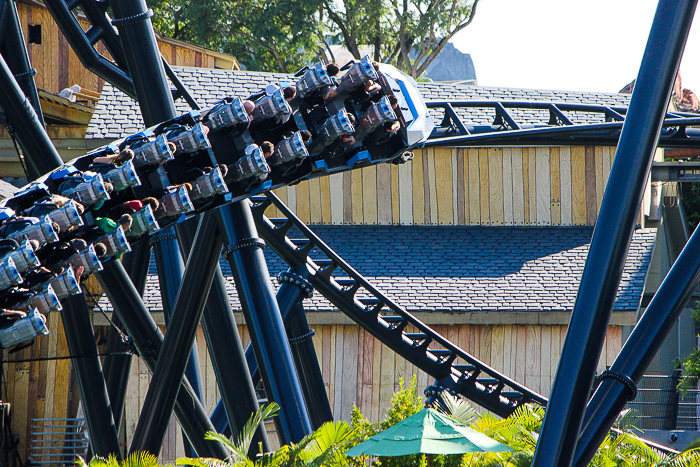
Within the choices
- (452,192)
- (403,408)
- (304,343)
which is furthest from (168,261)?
(452,192)

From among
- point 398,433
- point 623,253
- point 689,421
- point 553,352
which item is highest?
point 623,253

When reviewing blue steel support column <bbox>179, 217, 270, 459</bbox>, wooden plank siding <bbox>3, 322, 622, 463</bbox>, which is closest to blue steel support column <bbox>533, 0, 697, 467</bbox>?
blue steel support column <bbox>179, 217, 270, 459</bbox>

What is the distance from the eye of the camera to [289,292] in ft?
22.7

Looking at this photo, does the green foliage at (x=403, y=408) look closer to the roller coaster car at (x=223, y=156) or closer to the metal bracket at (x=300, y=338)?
the roller coaster car at (x=223, y=156)

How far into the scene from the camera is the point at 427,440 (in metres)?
4.43

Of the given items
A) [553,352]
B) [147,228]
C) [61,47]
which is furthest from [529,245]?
[61,47]

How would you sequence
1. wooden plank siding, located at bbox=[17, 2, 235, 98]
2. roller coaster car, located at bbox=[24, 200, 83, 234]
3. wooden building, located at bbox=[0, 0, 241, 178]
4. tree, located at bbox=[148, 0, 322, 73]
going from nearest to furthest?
roller coaster car, located at bbox=[24, 200, 83, 234], wooden building, located at bbox=[0, 0, 241, 178], wooden plank siding, located at bbox=[17, 2, 235, 98], tree, located at bbox=[148, 0, 322, 73]

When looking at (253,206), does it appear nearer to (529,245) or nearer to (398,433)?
(398,433)

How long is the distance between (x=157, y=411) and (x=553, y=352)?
20.8 feet

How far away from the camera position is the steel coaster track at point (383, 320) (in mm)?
7301

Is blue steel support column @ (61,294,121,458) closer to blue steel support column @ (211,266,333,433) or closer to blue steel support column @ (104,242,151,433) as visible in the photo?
blue steel support column @ (104,242,151,433)

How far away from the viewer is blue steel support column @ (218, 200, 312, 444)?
505cm

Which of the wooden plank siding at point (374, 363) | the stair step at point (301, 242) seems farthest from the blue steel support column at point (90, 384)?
the wooden plank siding at point (374, 363)

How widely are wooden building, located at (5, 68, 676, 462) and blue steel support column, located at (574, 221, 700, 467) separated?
237 inches
